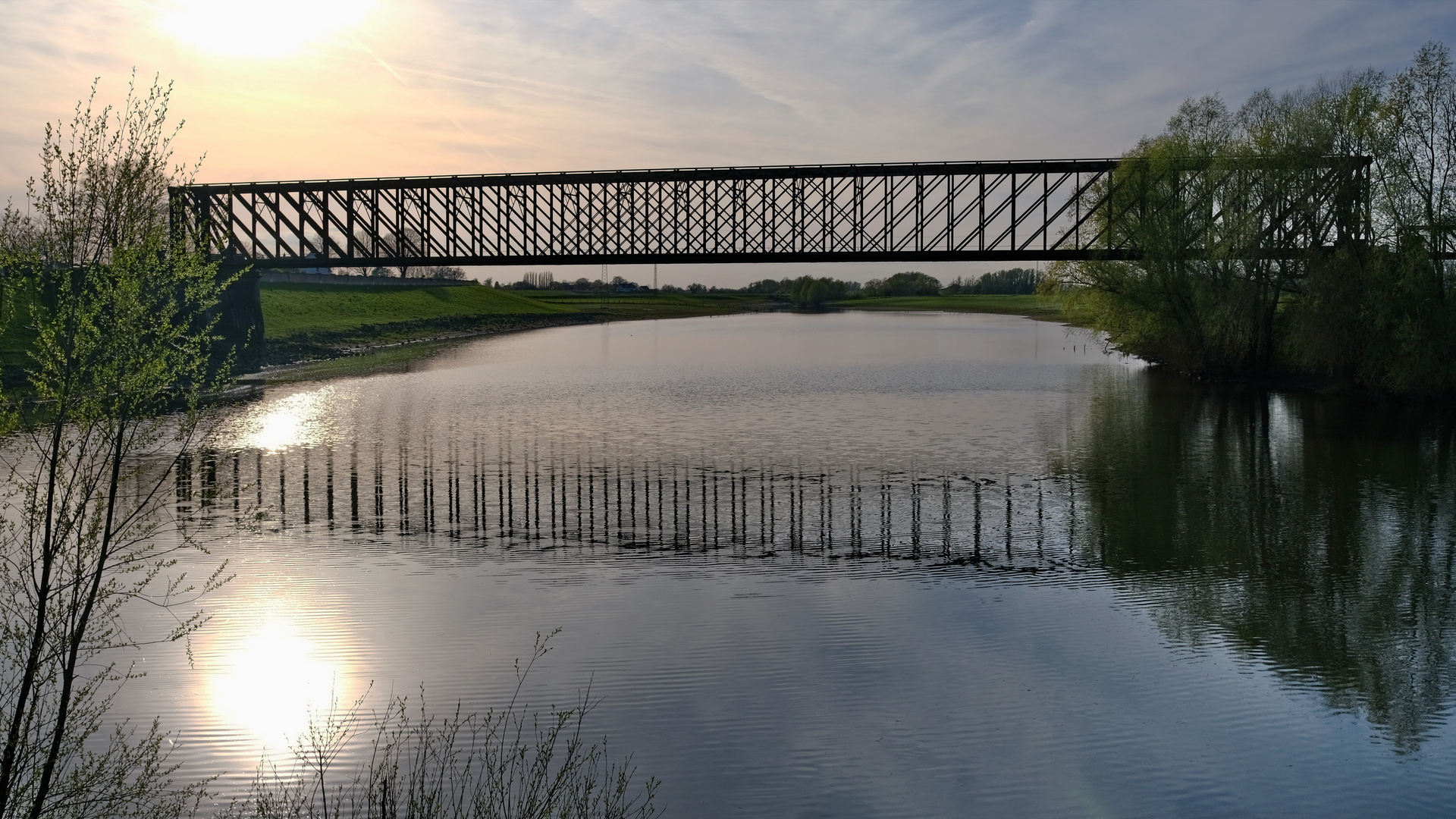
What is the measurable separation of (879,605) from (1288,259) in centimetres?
4689

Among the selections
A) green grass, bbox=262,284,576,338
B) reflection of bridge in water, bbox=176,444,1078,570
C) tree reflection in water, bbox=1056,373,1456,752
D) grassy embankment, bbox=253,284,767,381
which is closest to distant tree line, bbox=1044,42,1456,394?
tree reflection in water, bbox=1056,373,1456,752

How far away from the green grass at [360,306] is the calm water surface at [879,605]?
204 feet

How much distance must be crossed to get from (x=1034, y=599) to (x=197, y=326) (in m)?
60.0

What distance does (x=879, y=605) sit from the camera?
2131 centimetres

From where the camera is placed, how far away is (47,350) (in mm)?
13336

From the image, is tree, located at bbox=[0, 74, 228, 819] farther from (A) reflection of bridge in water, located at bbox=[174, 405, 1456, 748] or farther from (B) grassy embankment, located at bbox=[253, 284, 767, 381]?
(B) grassy embankment, located at bbox=[253, 284, 767, 381]

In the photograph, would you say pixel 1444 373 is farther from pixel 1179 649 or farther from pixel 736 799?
pixel 736 799

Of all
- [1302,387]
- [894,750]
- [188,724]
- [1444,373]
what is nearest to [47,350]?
[188,724]

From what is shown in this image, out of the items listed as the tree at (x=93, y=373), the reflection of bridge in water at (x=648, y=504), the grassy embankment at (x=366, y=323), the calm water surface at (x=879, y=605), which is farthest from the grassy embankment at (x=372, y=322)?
the tree at (x=93, y=373)

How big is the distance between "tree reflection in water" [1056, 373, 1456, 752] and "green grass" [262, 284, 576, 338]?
2891 inches

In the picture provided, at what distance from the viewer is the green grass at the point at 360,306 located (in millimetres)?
105025

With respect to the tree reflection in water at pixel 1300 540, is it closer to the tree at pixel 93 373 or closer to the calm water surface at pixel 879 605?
the calm water surface at pixel 879 605

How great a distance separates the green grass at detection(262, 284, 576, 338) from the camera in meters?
105

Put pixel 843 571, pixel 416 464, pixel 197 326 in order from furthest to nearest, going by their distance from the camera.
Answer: pixel 197 326, pixel 416 464, pixel 843 571
